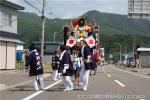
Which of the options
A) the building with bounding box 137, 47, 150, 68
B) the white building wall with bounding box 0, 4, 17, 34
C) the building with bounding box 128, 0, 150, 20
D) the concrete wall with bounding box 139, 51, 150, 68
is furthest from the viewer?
the concrete wall with bounding box 139, 51, 150, 68

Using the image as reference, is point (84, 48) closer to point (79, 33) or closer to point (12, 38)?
point (79, 33)

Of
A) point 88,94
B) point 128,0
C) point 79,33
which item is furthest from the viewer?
point 128,0

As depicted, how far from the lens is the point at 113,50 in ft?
607

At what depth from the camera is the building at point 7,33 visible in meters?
42.5

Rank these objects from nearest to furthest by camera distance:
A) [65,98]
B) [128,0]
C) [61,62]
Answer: [65,98] → [61,62] → [128,0]

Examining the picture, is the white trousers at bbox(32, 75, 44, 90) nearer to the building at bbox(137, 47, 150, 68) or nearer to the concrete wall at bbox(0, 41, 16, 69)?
the concrete wall at bbox(0, 41, 16, 69)

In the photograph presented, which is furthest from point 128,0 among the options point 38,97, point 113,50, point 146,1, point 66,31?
point 113,50

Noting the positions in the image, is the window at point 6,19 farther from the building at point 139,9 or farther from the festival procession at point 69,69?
the building at point 139,9

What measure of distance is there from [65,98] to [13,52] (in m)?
30.2

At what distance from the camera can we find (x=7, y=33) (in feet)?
143

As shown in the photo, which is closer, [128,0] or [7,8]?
[7,8]

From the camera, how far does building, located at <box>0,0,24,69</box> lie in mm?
42500

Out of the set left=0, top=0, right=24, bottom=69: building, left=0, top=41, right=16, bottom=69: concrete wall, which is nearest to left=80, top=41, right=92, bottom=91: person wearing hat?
left=0, top=0, right=24, bottom=69: building

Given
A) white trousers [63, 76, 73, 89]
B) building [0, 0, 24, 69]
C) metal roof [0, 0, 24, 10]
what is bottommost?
white trousers [63, 76, 73, 89]
